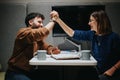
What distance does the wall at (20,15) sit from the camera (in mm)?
3586

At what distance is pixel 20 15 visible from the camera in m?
3.63

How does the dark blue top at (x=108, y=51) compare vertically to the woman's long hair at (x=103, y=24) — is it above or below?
below

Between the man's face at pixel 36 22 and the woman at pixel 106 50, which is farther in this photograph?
the man's face at pixel 36 22

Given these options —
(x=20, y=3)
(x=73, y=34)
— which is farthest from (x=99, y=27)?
(x=20, y=3)

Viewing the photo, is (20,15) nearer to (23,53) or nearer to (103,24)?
(23,53)

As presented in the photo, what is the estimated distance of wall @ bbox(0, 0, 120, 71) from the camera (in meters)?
3.59

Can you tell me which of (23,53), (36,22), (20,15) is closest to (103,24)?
(36,22)

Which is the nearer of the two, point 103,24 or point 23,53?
point 23,53

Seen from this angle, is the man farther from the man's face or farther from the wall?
the wall

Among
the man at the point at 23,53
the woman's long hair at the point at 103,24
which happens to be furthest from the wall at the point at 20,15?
the man at the point at 23,53

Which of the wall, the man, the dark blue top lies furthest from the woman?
the wall

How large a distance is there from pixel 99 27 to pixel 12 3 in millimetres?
1395

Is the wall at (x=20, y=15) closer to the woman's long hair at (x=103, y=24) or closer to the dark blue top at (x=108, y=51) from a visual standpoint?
the woman's long hair at (x=103, y=24)

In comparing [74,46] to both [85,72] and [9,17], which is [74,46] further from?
[9,17]
